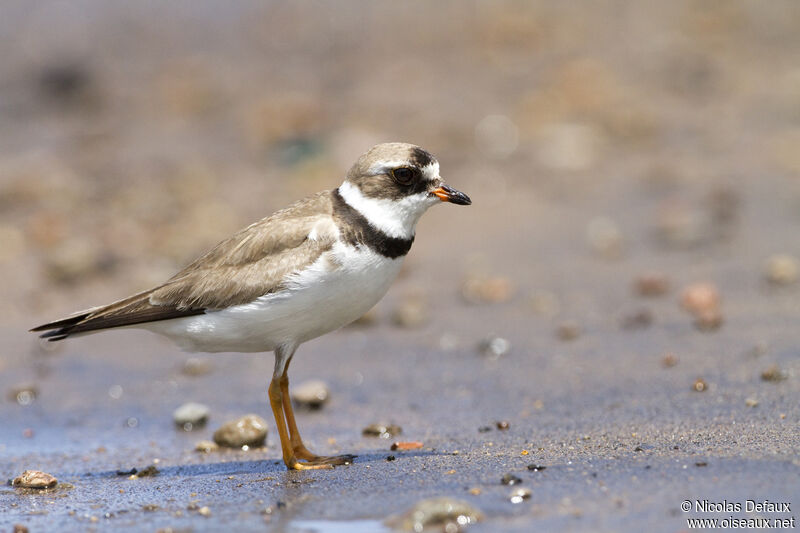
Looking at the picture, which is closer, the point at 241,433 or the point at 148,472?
the point at 148,472

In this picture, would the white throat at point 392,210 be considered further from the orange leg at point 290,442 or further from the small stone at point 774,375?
the small stone at point 774,375

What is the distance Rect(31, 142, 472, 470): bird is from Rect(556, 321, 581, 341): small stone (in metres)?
2.26

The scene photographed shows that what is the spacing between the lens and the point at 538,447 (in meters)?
5.39

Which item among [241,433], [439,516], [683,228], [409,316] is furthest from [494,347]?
[439,516]

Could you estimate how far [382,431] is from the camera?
629 cm

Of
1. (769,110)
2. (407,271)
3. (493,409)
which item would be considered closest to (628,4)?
(769,110)

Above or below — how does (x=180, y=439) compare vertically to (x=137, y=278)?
below

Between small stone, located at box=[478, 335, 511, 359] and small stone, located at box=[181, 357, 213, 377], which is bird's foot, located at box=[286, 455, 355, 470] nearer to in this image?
small stone, located at box=[478, 335, 511, 359]

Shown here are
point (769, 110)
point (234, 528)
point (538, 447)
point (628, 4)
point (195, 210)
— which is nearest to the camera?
point (234, 528)

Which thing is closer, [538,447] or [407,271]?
[538,447]

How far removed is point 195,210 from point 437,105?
3.54 m

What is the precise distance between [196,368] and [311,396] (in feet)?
4.55

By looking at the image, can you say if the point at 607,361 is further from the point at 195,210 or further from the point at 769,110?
the point at 769,110

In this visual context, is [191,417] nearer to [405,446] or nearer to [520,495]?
[405,446]
